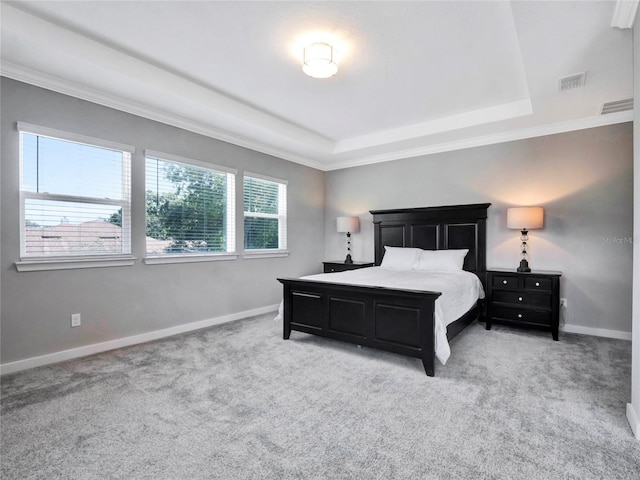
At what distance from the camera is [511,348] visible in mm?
3369

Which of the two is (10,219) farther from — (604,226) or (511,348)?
(604,226)

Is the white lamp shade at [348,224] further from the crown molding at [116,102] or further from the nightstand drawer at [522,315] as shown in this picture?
the nightstand drawer at [522,315]

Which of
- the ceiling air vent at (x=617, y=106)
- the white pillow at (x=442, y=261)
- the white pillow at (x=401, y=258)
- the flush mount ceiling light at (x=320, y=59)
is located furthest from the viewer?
the white pillow at (x=401, y=258)

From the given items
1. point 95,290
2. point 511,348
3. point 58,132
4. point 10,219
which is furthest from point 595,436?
point 58,132

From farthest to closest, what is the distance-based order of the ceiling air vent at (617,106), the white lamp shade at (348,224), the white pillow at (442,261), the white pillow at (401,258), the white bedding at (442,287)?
1. the white lamp shade at (348,224)
2. the white pillow at (401,258)
3. the white pillow at (442,261)
4. the ceiling air vent at (617,106)
5. the white bedding at (442,287)

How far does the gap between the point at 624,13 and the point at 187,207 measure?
164 inches

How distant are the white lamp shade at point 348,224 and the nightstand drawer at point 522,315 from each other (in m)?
2.38

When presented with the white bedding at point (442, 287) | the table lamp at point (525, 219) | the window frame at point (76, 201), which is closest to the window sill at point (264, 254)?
the white bedding at point (442, 287)

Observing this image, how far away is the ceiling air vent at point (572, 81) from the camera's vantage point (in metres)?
2.85

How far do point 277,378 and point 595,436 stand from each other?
80.8 inches

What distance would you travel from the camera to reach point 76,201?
3.10 metres

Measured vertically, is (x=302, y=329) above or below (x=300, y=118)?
below

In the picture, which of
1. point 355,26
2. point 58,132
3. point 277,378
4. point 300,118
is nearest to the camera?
point 355,26

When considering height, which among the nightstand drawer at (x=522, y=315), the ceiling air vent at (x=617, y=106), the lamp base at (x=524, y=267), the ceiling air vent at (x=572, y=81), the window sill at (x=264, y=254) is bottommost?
the nightstand drawer at (x=522, y=315)
